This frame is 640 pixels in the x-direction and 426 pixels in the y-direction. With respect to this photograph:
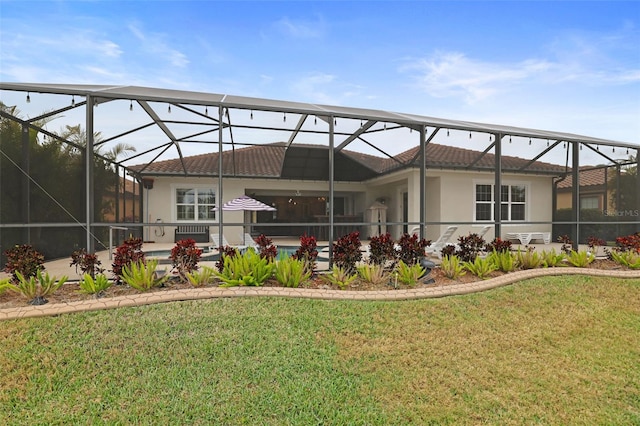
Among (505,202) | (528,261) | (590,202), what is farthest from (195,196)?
(590,202)

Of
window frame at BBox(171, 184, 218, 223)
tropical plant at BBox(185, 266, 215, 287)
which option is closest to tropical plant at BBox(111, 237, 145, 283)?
tropical plant at BBox(185, 266, 215, 287)

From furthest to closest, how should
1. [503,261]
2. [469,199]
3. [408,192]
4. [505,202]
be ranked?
[505,202] < [469,199] < [408,192] < [503,261]

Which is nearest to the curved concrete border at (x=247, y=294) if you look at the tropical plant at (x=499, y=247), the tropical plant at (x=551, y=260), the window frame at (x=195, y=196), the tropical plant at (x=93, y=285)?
the tropical plant at (x=93, y=285)

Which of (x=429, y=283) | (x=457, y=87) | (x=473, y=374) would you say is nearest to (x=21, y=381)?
(x=473, y=374)

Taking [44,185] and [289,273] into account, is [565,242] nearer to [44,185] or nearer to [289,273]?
[289,273]

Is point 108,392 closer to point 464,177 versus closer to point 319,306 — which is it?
point 319,306

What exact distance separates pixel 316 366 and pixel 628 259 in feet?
27.2

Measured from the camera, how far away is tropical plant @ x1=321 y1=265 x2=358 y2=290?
5.71 meters

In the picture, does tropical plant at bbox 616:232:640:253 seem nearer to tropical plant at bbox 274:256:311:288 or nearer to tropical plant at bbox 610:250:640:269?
tropical plant at bbox 610:250:640:269

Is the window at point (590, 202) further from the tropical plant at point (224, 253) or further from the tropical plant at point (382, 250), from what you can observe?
the tropical plant at point (224, 253)

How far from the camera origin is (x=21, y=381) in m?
3.26

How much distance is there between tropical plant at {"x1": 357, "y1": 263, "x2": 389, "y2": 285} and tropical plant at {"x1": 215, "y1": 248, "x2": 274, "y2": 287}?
62.7 inches

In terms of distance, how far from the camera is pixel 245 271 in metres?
5.50

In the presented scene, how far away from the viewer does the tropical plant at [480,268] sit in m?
6.55
